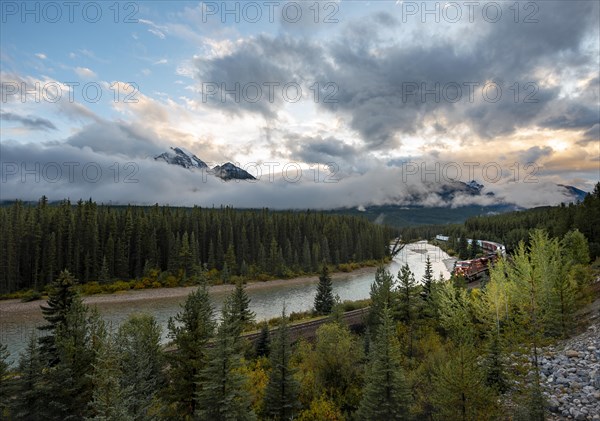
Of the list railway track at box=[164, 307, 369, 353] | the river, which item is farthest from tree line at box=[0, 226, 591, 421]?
the river

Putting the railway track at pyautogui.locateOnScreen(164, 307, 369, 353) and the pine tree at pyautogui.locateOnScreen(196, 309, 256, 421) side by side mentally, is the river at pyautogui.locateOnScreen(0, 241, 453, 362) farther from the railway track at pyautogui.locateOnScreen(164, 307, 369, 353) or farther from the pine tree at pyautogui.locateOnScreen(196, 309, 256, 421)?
the pine tree at pyautogui.locateOnScreen(196, 309, 256, 421)

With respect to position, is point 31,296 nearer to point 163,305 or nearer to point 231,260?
point 163,305

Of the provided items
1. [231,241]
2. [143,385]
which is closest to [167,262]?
[231,241]

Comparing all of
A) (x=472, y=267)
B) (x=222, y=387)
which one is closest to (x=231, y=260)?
(x=472, y=267)

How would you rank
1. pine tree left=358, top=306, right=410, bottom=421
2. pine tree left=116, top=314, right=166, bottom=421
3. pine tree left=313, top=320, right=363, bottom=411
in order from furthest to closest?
pine tree left=313, top=320, right=363, bottom=411 → pine tree left=116, top=314, right=166, bottom=421 → pine tree left=358, top=306, right=410, bottom=421

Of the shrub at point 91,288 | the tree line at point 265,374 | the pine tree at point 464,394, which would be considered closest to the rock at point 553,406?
the tree line at point 265,374

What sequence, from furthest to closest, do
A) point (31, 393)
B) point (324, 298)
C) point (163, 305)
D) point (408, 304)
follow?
point (163, 305) < point (324, 298) < point (408, 304) < point (31, 393)
